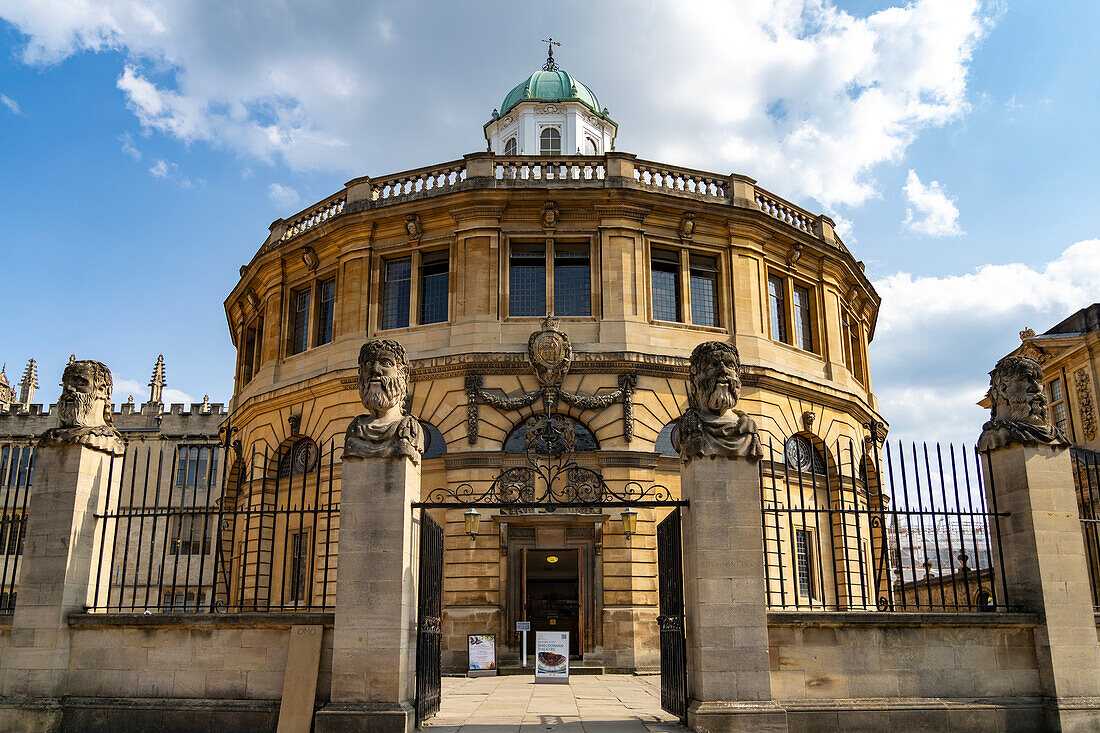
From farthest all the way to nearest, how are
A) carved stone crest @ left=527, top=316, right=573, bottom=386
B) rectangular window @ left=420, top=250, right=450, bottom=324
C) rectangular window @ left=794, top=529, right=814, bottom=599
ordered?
rectangular window @ left=420, top=250, right=450, bottom=324 → rectangular window @ left=794, top=529, right=814, bottom=599 → carved stone crest @ left=527, top=316, right=573, bottom=386

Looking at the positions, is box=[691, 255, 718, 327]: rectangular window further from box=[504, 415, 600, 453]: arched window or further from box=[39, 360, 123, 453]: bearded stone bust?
box=[39, 360, 123, 453]: bearded stone bust

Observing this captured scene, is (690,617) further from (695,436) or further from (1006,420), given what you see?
(1006,420)

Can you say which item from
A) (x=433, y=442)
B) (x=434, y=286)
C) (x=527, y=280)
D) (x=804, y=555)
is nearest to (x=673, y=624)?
(x=433, y=442)

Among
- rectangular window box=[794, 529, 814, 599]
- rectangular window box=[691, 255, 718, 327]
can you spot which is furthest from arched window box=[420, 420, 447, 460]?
rectangular window box=[794, 529, 814, 599]

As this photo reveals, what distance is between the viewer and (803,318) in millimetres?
Answer: 29594

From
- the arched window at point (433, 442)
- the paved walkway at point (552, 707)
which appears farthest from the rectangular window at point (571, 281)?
the paved walkway at point (552, 707)

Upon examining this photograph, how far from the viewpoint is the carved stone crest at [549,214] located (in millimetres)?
26297

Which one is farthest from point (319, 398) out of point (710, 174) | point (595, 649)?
point (710, 174)

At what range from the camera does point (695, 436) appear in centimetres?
1225

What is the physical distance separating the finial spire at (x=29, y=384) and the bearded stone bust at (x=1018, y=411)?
7420 cm

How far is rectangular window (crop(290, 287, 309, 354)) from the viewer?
3003cm

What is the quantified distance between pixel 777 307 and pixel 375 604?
20.3 meters

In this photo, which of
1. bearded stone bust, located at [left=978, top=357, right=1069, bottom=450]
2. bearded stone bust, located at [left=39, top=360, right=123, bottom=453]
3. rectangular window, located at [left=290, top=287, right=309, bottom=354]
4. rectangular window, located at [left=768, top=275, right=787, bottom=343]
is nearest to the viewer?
bearded stone bust, located at [left=978, top=357, right=1069, bottom=450]

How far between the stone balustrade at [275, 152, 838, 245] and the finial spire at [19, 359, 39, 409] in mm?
53324
